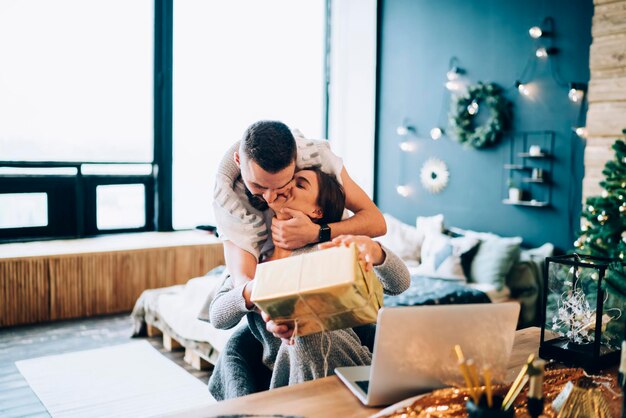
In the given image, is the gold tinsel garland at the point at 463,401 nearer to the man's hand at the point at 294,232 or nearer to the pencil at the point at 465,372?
the pencil at the point at 465,372

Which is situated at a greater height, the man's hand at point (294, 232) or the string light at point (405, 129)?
the string light at point (405, 129)

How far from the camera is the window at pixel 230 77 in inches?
237

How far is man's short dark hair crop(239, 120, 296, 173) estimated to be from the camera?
5.37 ft

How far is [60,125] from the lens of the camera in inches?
212

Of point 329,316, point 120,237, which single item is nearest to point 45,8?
point 120,237

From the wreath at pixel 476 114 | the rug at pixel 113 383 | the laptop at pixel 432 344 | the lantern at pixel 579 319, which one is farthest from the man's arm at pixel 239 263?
the wreath at pixel 476 114

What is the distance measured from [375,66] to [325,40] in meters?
0.72

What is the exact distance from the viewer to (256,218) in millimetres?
1851

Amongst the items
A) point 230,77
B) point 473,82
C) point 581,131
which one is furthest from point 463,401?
point 230,77

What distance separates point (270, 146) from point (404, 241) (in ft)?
13.5

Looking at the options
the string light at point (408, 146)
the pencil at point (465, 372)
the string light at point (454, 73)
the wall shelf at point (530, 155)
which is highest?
the string light at point (454, 73)

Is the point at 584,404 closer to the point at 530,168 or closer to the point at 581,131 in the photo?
the point at 581,131

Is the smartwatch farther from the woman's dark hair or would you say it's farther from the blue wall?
the blue wall

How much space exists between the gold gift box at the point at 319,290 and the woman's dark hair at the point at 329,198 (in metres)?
0.66
